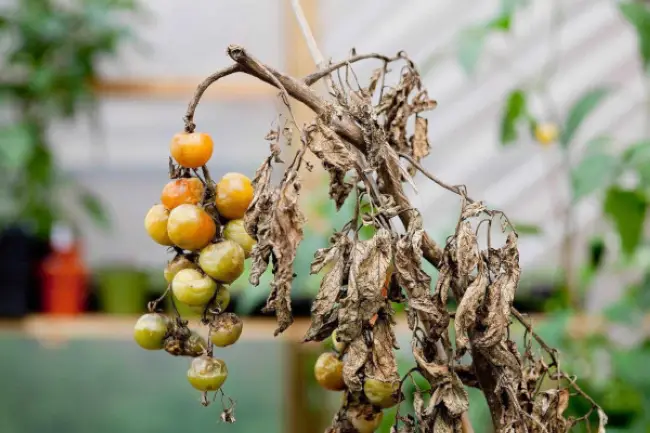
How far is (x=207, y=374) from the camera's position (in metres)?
0.42

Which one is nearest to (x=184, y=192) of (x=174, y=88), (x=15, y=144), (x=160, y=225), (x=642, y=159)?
(x=160, y=225)

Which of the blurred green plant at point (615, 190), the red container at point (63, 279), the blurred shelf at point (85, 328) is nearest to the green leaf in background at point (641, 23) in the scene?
the blurred green plant at point (615, 190)

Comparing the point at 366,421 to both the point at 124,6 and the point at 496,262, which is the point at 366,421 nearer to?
the point at 496,262

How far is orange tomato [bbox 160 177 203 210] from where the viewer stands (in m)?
0.42

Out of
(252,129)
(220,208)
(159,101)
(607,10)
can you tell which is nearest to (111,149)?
(159,101)

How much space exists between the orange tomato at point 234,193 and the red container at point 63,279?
1601mm

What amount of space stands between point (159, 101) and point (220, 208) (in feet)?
6.14

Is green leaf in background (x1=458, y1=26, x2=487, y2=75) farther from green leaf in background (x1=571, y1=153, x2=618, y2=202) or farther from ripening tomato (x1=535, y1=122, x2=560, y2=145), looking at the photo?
ripening tomato (x1=535, y1=122, x2=560, y2=145)

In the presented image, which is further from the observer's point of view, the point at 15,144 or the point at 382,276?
the point at 15,144

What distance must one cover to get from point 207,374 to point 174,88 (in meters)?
1.76

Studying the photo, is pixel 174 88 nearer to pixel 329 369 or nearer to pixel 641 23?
pixel 641 23

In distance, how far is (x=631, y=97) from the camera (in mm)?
2105

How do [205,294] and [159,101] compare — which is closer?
[205,294]

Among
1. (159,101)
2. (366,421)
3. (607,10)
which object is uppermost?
(607,10)
